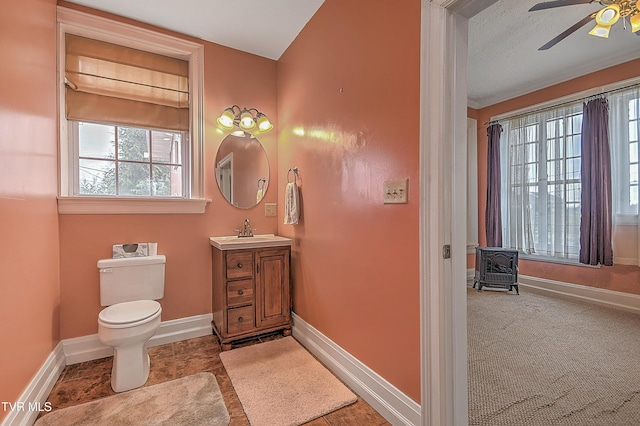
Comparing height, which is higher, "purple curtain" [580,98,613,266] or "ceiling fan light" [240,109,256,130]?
"ceiling fan light" [240,109,256,130]

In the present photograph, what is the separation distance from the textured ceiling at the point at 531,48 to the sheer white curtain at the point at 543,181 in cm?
45

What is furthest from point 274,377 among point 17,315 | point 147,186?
point 147,186

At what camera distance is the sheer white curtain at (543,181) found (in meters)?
3.41

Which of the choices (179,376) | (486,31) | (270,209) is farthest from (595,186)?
(179,376)

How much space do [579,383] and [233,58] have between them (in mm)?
3641

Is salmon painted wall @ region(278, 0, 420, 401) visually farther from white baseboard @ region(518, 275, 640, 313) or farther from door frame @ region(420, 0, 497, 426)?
white baseboard @ region(518, 275, 640, 313)

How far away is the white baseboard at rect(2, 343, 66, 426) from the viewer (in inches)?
51.9

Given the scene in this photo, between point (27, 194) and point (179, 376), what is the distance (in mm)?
1406

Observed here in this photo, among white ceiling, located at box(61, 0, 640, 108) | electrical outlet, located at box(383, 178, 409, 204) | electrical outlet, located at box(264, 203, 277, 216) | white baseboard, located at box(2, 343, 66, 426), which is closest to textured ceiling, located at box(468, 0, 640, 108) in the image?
white ceiling, located at box(61, 0, 640, 108)

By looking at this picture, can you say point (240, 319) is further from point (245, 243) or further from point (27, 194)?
point (27, 194)

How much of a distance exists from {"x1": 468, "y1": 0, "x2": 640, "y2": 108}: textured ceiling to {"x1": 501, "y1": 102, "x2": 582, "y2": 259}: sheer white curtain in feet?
1.47

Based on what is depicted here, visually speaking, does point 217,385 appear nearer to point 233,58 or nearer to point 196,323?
point 196,323

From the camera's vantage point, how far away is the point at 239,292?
224 centimetres

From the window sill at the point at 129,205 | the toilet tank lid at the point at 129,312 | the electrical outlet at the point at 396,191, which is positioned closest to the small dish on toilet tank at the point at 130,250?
the window sill at the point at 129,205
